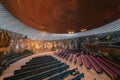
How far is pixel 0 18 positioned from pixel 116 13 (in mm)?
16071

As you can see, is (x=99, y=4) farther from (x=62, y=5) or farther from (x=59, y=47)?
(x=59, y=47)

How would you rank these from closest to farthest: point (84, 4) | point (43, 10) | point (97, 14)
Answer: point (84, 4) → point (43, 10) → point (97, 14)

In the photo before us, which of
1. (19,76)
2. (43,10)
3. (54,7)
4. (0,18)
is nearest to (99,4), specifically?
(54,7)

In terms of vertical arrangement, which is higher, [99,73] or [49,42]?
[49,42]

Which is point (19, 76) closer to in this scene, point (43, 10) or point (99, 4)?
point (43, 10)

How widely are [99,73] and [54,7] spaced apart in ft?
24.5

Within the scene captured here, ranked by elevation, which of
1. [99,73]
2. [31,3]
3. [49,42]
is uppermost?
[31,3]

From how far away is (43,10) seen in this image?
39.8ft

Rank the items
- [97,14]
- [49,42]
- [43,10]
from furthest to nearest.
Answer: [49,42] → [97,14] → [43,10]

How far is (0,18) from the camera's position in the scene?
1770 centimetres

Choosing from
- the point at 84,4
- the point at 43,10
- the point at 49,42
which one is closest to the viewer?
the point at 84,4

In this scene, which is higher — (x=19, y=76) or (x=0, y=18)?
(x=0, y=18)

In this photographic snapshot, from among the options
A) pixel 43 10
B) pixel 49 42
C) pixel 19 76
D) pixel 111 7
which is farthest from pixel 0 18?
pixel 49 42

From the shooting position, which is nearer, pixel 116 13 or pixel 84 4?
pixel 84 4
